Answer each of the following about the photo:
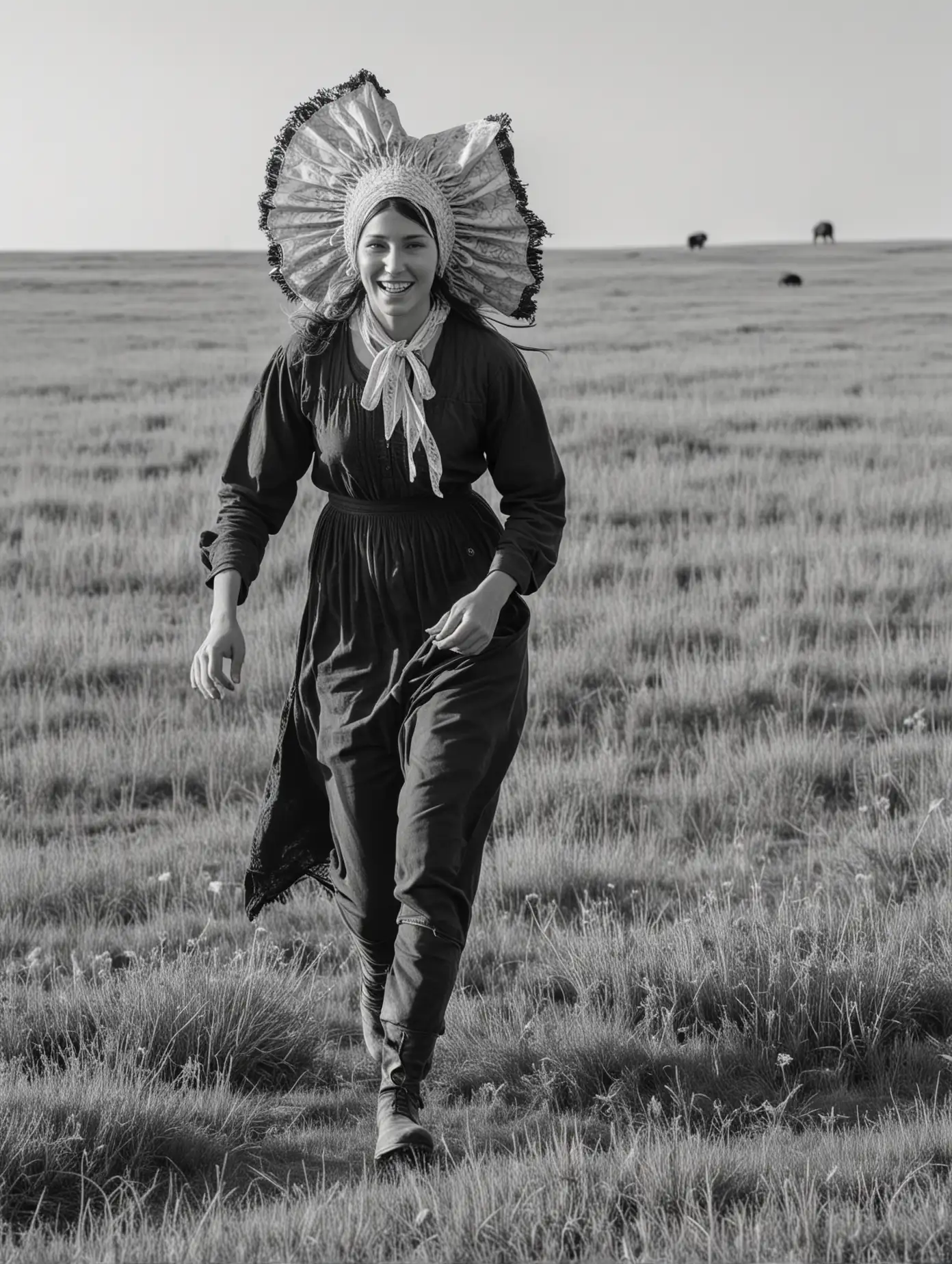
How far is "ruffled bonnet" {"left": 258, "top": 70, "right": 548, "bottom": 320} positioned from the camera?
3443mm

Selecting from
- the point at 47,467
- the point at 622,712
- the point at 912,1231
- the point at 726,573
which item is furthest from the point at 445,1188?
the point at 47,467

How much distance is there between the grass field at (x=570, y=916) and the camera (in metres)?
2.66

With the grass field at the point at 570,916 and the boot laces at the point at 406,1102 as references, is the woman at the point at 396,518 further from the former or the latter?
the grass field at the point at 570,916

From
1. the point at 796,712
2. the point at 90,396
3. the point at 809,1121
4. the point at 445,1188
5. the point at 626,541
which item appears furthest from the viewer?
the point at 90,396

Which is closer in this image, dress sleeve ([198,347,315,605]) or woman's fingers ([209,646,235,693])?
woman's fingers ([209,646,235,693])

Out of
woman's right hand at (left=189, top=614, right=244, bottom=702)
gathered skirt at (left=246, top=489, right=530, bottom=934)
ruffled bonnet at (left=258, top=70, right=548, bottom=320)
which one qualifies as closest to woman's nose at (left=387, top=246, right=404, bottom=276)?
ruffled bonnet at (left=258, top=70, right=548, bottom=320)

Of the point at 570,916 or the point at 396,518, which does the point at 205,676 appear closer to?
the point at 396,518

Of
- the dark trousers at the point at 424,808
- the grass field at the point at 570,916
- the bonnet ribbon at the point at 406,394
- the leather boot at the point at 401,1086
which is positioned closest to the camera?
the grass field at the point at 570,916

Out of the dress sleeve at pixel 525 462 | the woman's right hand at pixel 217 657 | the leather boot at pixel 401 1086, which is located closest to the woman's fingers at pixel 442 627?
the dress sleeve at pixel 525 462

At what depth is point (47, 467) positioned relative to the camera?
41.7 feet

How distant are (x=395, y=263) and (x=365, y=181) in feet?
0.83

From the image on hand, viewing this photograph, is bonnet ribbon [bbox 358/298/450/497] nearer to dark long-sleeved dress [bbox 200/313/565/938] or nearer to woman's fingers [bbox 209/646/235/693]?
dark long-sleeved dress [bbox 200/313/565/938]

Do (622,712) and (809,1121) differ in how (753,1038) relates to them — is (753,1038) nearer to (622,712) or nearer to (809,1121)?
(809,1121)

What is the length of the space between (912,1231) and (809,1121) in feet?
2.30
